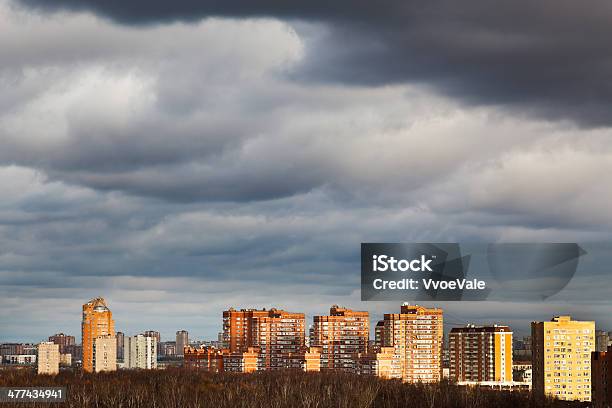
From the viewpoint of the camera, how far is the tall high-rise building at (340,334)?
272ft

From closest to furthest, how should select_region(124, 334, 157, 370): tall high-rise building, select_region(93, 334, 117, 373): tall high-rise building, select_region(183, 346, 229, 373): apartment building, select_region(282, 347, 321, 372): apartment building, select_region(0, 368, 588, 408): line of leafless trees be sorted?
1. select_region(0, 368, 588, 408): line of leafless trees
2. select_region(282, 347, 321, 372): apartment building
3. select_region(183, 346, 229, 373): apartment building
4. select_region(93, 334, 117, 373): tall high-rise building
5. select_region(124, 334, 157, 370): tall high-rise building

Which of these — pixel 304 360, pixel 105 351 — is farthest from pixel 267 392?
pixel 105 351

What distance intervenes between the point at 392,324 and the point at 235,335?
48.2ft

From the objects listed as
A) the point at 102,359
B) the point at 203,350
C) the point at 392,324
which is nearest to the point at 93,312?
the point at 102,359

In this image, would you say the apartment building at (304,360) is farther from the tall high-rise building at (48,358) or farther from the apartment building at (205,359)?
the tall high-rise building at (48,358)

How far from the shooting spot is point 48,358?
97.7 meters

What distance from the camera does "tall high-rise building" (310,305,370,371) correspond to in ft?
272

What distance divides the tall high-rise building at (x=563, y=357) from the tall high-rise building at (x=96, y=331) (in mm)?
42174

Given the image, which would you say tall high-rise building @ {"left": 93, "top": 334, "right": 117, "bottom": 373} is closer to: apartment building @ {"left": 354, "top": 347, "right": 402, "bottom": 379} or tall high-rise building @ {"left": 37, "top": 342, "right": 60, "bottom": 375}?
tall high-rise building @ {"left": 37, "top": 342, "right": 60, "bottom": 375}

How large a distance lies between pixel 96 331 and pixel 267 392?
127 ft

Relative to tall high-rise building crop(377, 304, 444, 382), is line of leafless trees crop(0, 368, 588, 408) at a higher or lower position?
lower

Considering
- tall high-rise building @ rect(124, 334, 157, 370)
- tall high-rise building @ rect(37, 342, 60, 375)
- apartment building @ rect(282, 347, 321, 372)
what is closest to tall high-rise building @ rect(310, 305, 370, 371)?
apartment building @ rect(282, 347, 321, 372)

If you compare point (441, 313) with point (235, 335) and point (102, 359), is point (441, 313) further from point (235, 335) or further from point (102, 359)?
point (102, 359)

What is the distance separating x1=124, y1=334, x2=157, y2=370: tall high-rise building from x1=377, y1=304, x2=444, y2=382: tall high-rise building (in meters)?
25.0
